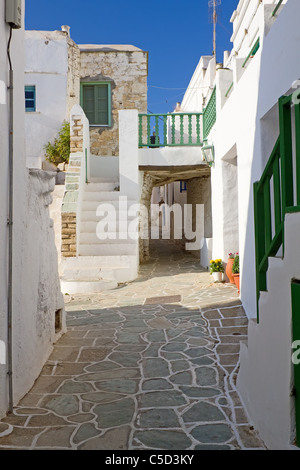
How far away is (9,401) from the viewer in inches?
130

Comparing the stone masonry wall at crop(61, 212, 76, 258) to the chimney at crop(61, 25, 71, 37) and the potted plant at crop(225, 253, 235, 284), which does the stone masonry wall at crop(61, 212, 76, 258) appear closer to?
the potted plant at crop(225, 253, 235, 284)

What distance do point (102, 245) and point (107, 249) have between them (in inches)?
6.2

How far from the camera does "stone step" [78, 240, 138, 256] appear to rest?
9672mm

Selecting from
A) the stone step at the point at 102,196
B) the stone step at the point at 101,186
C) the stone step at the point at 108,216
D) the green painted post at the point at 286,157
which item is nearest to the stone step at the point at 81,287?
the stone step at the point at 108,216

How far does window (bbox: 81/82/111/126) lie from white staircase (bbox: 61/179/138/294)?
17.1 feet

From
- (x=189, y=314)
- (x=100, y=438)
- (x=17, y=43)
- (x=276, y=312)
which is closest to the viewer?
(x=276, y=312)

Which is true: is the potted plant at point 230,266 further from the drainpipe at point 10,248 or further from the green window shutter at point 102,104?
the green window shutter at point 102,104

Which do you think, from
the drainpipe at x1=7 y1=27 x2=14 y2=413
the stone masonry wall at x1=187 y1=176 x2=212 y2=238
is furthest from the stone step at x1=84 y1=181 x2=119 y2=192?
the drainpipe at x1=7 y1=27 x2=14 y2=413

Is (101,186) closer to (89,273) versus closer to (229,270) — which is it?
(89,273)

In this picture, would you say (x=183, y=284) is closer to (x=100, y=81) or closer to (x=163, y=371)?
(x=163, y=371)

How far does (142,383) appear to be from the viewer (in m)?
3.94

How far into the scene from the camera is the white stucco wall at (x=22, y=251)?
324cm
